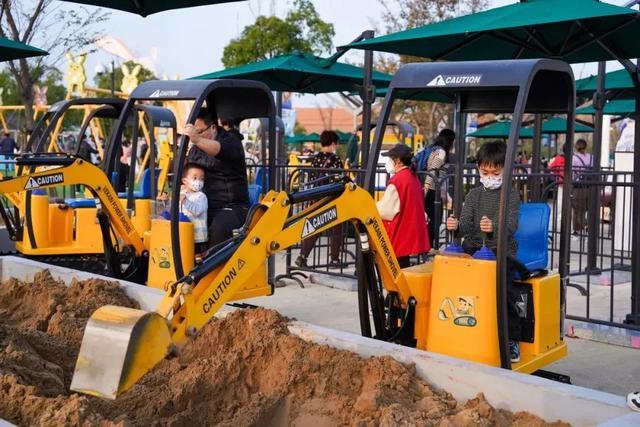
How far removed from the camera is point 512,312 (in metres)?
5.02

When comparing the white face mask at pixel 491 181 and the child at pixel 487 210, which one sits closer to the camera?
the child at pixel 487 210

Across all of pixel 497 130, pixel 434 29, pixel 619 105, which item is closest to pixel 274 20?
pixel 497 130

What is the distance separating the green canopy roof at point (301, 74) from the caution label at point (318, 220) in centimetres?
828

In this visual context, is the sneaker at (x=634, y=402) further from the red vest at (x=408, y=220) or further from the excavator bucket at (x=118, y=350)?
the red vest at (x=408, y=220)

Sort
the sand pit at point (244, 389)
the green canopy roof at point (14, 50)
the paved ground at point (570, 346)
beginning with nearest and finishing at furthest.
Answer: the sand pit at point (244, 389) < the paved ground at point (570, 346) < the green canopy roof at point (14, 50)

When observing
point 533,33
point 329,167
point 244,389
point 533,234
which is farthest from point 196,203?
point 329,167

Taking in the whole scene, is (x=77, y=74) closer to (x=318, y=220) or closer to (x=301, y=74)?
(x=301, y=74)

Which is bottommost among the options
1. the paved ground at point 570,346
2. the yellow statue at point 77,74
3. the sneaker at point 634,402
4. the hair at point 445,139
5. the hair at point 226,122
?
the paved ground at point 570,346

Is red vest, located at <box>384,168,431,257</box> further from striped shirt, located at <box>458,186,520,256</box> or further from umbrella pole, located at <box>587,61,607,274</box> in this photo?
umbrella pole, located at <box>587,61,607,274</box>

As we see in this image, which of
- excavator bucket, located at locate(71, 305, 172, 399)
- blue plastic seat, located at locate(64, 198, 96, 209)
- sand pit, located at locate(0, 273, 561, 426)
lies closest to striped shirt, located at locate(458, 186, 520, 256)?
sand pit, located at locate(0, 273, 561, 426)

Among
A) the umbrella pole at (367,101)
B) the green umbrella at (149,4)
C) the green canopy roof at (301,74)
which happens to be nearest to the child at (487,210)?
the green umbrella at (149,4)

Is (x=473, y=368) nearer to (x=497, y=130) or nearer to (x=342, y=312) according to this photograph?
(x=342, y=312)

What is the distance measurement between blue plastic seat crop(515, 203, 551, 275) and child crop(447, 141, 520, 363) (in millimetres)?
245

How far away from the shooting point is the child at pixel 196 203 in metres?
7.10
